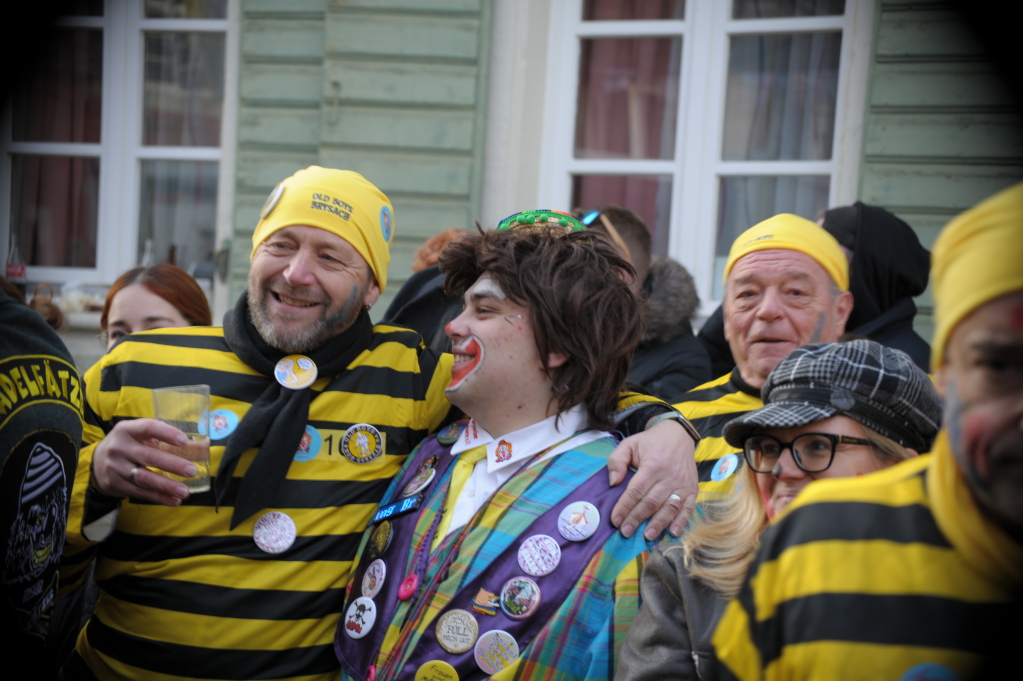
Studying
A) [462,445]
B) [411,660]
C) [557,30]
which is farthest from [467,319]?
[557,30]

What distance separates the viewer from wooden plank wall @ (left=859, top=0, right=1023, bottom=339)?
441 centimetres

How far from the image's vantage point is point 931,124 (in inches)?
178

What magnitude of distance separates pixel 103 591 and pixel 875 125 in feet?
15.1

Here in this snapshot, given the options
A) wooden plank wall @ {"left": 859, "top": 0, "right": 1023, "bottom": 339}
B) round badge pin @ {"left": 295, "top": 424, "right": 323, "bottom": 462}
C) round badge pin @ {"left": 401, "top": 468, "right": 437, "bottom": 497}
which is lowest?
round badge pin @ {"left": 401, "top": 468, "right": 437, "bottom": 497}

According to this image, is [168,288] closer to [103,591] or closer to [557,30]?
[103,591]

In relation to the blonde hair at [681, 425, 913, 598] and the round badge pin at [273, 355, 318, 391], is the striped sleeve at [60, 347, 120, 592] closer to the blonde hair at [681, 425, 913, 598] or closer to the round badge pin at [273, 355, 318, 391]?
the round badge pin at [273, 355, 318, 391]

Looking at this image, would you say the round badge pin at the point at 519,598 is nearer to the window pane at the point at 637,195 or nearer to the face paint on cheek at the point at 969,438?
the face paint on cheek at the point at 969,438

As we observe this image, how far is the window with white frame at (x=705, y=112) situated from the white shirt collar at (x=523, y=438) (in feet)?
10.9

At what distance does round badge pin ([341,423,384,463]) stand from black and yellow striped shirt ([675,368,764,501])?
97 centimetres

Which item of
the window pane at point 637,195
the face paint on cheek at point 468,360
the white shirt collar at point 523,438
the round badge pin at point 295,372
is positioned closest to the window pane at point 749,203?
the window pane at point 637,195

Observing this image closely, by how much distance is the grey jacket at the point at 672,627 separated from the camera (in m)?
1.50

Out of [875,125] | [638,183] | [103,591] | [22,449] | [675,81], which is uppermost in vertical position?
[675,81]

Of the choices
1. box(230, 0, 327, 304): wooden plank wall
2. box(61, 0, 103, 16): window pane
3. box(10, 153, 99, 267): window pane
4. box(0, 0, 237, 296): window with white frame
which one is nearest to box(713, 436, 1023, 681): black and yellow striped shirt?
box(230, 0, 327, 304): wooden plank wall

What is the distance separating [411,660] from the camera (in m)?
1.86
